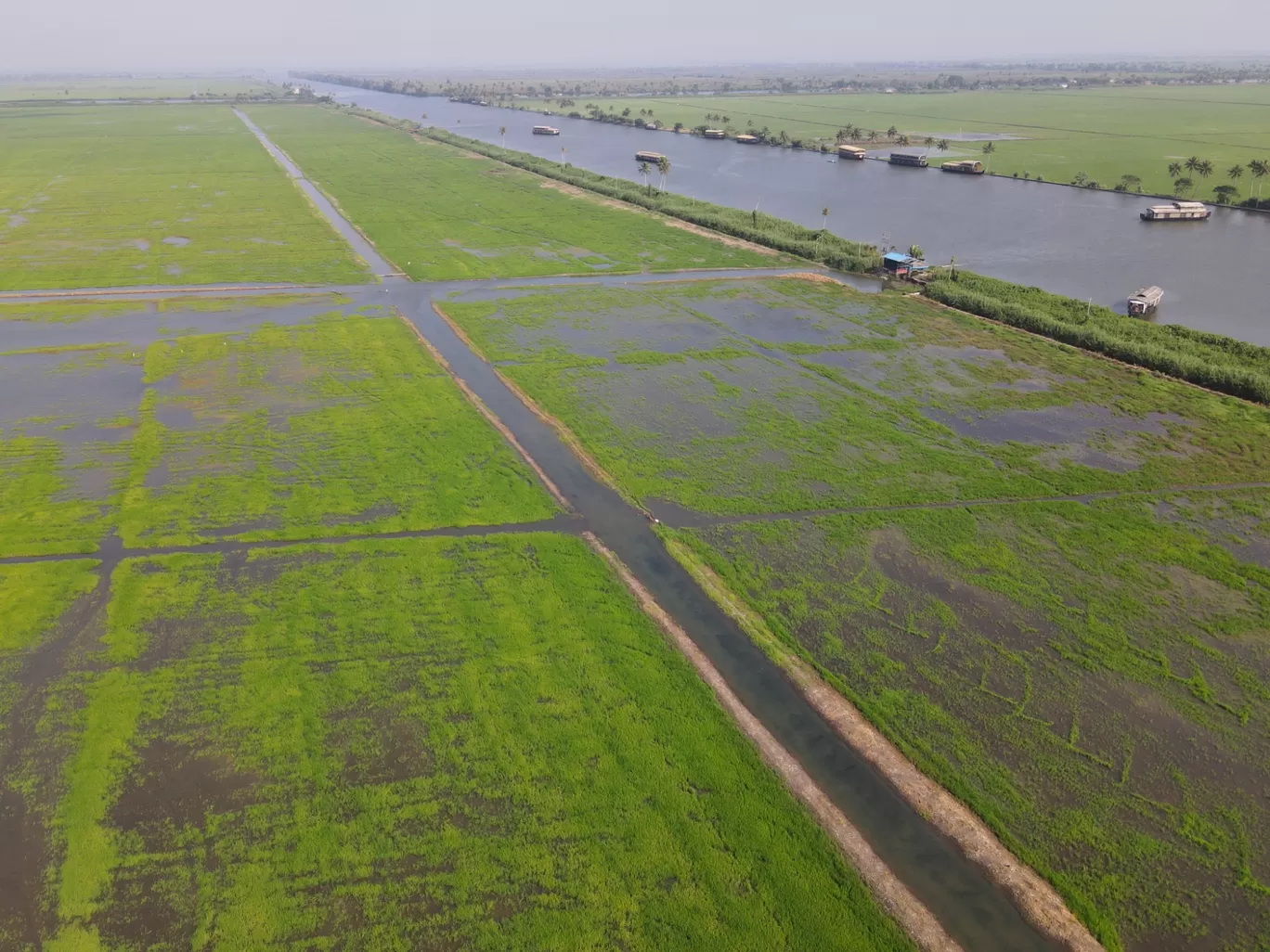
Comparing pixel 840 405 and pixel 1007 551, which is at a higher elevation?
pixel 840 405

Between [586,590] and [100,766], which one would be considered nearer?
[100,766]

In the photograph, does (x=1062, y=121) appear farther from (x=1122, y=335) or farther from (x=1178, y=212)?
(x=1122, y=335)

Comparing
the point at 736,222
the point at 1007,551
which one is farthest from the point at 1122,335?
the point at 736,222

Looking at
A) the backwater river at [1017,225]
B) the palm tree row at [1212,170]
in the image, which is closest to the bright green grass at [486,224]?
the backwater river at [1017,225]

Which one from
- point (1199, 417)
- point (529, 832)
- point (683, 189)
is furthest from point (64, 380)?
point (683, 189)

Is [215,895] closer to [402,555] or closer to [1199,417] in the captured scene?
[402,555]

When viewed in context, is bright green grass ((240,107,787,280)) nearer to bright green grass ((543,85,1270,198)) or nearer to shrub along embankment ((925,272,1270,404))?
shrub along embankment ((925,272,1270,404))
